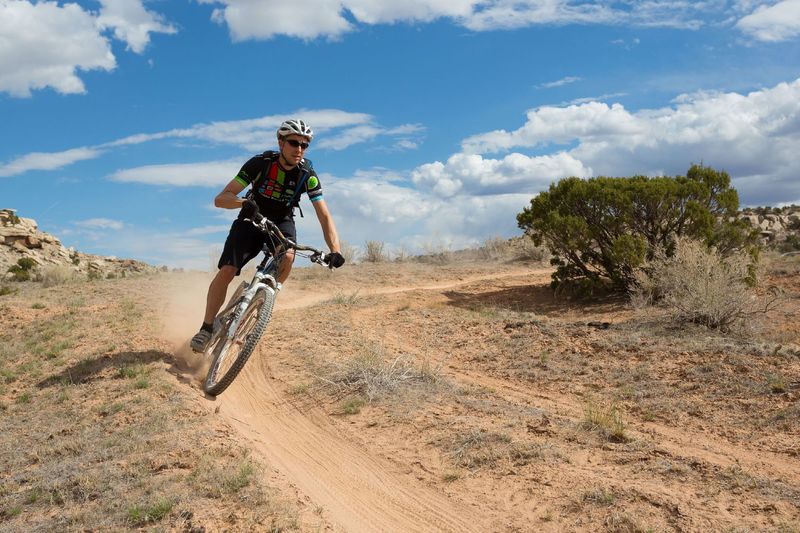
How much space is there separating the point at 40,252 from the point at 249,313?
93.2ft

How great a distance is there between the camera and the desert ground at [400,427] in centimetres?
431

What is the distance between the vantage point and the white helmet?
6.36 meters

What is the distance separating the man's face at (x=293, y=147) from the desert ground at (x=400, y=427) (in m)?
2.32

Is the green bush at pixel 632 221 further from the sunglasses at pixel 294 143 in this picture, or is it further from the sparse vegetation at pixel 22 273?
the sparse vegetation at pixel 22 273

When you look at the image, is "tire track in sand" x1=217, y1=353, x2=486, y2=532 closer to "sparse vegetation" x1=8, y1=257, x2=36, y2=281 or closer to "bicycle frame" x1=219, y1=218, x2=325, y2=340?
"bicycle frame" x1=219, y1=218, x2=325, y2=340

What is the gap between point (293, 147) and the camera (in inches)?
253

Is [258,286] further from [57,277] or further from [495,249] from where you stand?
[495,249]

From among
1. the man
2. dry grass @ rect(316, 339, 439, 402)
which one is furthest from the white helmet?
dry grass @ rect(316, 339, 439, 402)

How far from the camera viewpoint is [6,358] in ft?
27.4

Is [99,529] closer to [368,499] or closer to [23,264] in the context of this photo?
[368,499]

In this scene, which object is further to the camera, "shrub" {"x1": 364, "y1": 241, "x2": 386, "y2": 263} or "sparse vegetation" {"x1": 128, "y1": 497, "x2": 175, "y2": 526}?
"shrub" {"x1": 364, "y1": 241, "x2": 386, "y2": 263}

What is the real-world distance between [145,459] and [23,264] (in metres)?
23.1

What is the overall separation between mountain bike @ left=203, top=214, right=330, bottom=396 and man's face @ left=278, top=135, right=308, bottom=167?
679 mm

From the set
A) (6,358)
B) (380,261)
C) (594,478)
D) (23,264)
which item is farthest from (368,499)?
(23,264)
